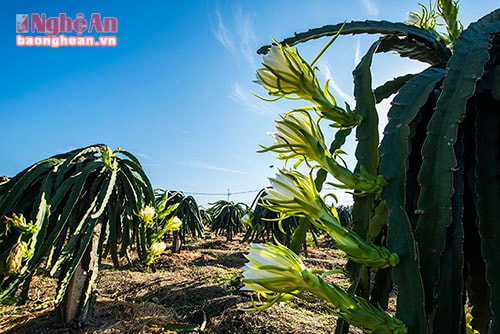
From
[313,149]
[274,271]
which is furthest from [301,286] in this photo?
[313,149]

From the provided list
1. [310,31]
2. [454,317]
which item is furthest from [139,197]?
[454,317]

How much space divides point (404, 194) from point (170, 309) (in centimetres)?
205

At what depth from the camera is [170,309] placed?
2102 millimetres

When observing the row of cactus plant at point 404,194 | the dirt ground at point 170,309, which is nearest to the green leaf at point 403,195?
the row of cactus plant at point 404,194

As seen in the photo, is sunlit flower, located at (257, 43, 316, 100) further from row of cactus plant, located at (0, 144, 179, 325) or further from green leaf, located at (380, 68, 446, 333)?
row of cactus plant, located at (0, 144, 179, 325)

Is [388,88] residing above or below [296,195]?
above

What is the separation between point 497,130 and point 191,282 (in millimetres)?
2950

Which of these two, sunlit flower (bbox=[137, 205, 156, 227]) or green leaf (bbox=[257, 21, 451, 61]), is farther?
sunlit flower (bbox=[137, 205, 156, 227])

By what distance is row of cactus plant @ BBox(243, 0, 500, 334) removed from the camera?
345mm

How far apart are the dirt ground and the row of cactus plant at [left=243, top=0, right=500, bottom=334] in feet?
2.43

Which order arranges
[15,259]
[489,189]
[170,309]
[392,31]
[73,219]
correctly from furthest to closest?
[170,309]
[73,219]
[15,259]
[392,31]
[489,189]

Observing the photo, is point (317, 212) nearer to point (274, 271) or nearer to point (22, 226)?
point (274, 271)

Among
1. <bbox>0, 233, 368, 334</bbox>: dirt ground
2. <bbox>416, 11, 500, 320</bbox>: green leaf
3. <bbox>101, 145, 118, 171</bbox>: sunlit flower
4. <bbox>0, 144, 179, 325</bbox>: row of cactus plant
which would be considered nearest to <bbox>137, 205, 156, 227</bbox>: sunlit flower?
<bbox>0, 144, 179, 325</bbox>: row of cactus plant

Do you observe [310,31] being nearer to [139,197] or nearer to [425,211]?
[425,211]
